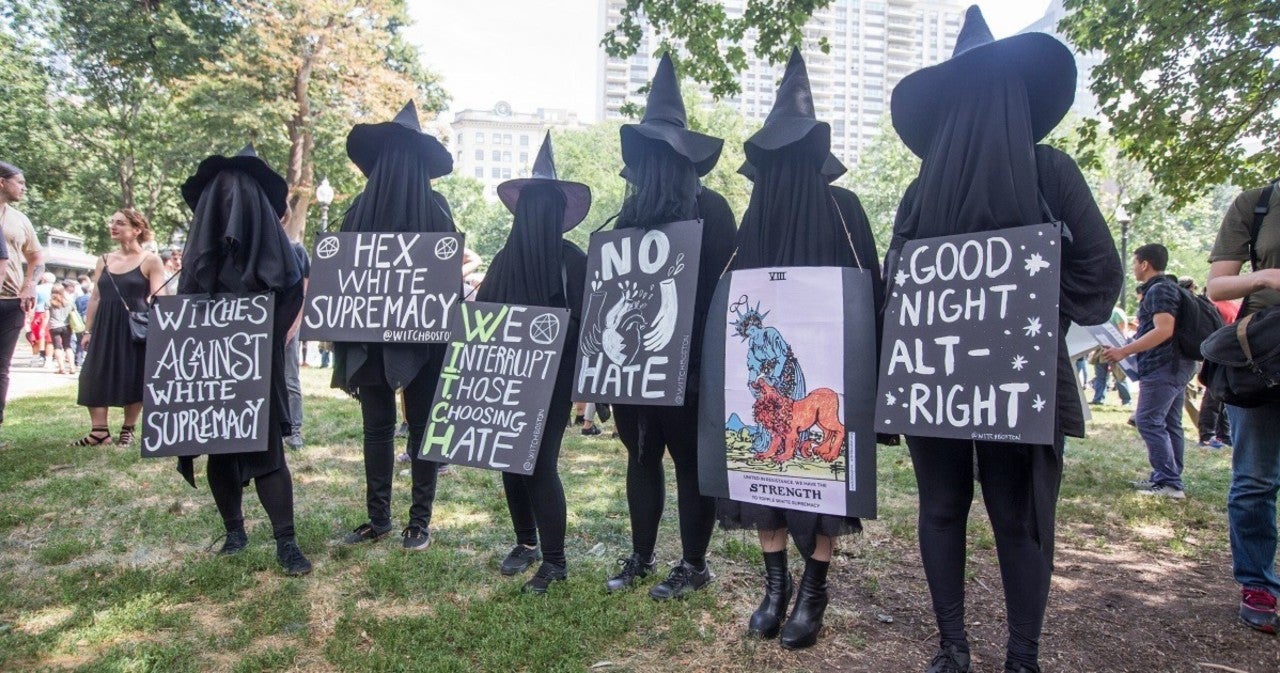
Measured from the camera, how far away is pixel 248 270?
13.1ft

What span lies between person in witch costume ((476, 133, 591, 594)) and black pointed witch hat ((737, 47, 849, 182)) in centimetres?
105

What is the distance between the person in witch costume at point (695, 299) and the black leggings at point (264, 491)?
182cm

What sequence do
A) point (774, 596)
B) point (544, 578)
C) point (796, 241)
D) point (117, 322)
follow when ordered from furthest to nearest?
point (117, 322) < point (544, 578) < point (774, 596) < point (796, 241)

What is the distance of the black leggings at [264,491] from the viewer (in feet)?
13.2

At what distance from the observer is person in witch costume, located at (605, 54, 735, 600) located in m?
3.54

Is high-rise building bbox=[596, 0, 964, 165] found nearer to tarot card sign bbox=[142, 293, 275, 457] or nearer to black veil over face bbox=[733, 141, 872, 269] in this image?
tarot card sign bbox=[142, 293, 275, 457]

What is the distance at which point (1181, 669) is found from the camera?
9.68ft

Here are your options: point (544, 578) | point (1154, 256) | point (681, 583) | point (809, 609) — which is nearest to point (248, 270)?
point (544, 578)

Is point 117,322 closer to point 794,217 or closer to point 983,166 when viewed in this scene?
point 794,217

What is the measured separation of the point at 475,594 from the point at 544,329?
4.38 ft

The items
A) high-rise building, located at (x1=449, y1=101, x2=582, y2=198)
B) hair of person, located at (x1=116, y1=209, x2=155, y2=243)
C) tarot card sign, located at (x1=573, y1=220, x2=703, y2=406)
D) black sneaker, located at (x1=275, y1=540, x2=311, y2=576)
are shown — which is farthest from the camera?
high-rise building, located at (x1=449, y1=101, x2=582, y2=198)

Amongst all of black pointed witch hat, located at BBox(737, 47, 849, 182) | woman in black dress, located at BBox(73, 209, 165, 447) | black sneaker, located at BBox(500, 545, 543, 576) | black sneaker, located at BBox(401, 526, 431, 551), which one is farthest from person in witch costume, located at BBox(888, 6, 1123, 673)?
woman in black dress, located at BBox(73, 209, 165, 447)

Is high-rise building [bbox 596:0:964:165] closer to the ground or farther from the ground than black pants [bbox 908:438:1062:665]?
farther from the ground

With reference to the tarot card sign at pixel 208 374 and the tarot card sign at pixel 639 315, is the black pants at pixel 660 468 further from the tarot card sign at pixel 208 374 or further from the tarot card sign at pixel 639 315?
the tarot card sign at pixel 208 374
